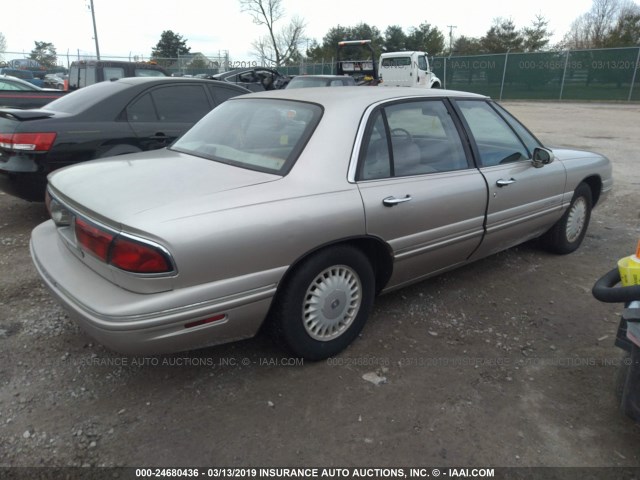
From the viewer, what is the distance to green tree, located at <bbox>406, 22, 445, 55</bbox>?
50688mm

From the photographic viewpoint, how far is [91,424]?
7.61 feet

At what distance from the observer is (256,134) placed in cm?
302

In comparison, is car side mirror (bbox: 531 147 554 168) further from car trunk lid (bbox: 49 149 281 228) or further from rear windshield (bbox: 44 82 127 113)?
rear windshield (bbox: 44 82 127 113)

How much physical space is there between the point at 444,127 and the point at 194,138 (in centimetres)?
172

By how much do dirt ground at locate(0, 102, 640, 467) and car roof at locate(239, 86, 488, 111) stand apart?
4.74 feet

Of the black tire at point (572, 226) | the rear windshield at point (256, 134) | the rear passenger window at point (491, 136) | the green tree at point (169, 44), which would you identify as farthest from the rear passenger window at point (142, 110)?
the green tree at point (169, 44)

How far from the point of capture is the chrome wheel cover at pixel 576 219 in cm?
445

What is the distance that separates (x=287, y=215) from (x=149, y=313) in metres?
0.77

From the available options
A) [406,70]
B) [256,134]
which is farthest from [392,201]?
[406,70]

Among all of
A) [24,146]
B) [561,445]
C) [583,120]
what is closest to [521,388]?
[561,445]

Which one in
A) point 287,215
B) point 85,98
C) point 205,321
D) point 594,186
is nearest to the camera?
point 205,321

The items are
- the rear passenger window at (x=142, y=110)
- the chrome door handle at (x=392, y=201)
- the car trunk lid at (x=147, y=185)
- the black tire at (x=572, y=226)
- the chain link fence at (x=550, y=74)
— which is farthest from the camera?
the chain link fence at (x=550, y=74)

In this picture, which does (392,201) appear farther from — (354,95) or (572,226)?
(572,226)

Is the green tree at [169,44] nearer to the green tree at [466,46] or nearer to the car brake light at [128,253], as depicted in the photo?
the green tree at [466,46]
